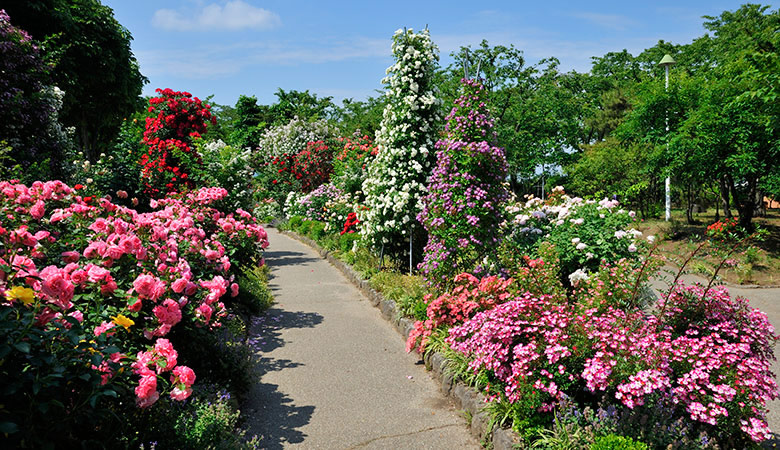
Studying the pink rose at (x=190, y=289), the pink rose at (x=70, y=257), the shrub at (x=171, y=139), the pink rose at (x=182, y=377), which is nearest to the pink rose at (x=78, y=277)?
the pink rose at (x=70, y=257)

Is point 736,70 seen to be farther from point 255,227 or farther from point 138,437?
point 138,437

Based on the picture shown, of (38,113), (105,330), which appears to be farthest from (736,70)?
(38,113)

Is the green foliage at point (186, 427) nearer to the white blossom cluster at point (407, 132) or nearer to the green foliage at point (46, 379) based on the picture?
the green foliage at point (46, 379)

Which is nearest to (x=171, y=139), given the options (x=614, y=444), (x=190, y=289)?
(x=190, y=289)

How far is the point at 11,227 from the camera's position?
3.86 m

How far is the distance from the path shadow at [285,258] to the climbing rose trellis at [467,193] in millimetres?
5679

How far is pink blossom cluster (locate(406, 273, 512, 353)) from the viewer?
15.7 ft

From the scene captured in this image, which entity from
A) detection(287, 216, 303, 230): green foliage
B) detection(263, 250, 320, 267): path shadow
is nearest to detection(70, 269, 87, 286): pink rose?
detection(263, 250, 320, 267): path shadow

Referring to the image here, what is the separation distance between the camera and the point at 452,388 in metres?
4.26

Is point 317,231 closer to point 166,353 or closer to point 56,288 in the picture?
point 166,353

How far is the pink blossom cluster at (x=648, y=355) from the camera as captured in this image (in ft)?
9.36

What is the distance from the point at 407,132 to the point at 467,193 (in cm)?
244

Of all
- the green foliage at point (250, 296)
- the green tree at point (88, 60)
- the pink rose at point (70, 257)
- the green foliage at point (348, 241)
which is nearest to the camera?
the pink rose at point (70, 257)

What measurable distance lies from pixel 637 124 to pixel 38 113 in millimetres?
15951
